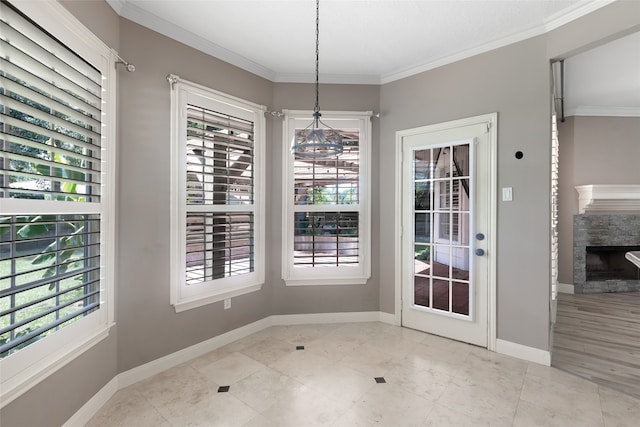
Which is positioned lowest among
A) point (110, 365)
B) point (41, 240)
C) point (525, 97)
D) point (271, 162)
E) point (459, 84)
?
point (110, 365)

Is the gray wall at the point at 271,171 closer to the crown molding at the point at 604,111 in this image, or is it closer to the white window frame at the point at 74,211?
the white window frame at the point at 74,211

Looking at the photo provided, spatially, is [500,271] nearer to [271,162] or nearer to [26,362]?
[271,162]

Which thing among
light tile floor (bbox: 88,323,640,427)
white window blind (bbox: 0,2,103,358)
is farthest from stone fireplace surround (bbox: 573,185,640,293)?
white window blind (bbox: 0,2,103,358)

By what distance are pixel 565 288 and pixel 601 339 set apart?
2007mm

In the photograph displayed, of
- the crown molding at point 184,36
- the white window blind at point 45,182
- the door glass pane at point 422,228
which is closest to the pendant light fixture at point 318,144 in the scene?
the white window blind at point 45,182

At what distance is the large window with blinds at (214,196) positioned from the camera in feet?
8.52

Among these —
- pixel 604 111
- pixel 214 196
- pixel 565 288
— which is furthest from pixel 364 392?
pixel 604 111

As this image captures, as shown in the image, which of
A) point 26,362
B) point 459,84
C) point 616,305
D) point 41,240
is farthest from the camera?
point 616,305

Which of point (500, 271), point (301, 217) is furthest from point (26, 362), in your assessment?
point (500, 271)

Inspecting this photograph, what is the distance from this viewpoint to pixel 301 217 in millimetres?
3426

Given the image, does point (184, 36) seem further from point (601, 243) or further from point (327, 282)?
point (601, 243)

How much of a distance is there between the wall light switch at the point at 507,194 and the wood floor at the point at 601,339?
4.71 feet

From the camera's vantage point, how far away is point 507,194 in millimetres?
2738

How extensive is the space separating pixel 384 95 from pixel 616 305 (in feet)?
14.0
